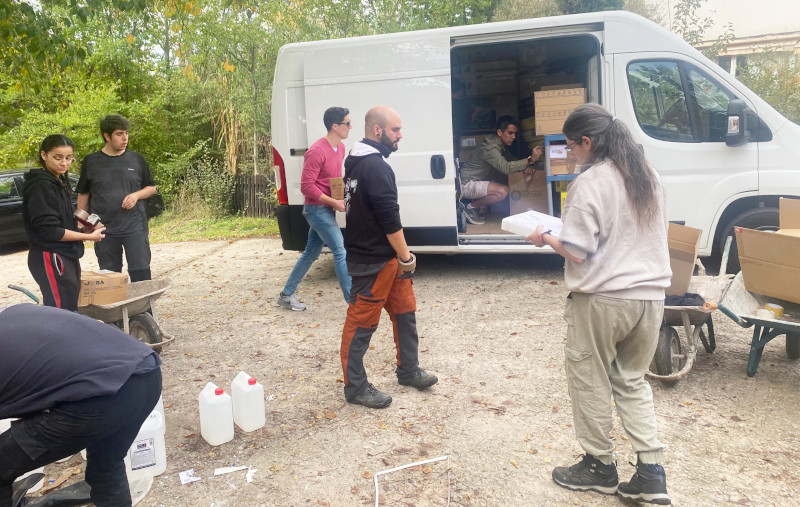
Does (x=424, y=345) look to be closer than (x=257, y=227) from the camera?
Yes

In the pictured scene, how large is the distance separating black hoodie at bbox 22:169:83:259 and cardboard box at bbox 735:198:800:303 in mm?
4628

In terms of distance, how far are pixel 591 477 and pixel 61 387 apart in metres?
2.30

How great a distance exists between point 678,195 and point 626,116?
955 millimetres

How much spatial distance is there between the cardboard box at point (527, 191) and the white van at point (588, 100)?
2.71ft

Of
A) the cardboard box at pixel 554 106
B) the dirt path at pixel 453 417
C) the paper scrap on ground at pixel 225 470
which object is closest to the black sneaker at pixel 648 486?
the dirt path at pixel 453 417

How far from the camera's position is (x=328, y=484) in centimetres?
301

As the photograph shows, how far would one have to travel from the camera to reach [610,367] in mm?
2777

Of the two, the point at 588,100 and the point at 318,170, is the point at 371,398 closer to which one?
the point at 318,170

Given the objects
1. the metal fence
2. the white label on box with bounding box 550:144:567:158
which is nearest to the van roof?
the white label on box with bounding box 550:144:567:158


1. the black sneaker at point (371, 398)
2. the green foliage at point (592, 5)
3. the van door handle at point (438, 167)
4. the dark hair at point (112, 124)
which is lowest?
the black sneaker at point (371, 398)

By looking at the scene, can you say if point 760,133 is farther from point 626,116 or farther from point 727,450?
point 727,450

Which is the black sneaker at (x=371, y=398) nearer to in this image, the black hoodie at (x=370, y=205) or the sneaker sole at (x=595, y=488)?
the black hoodie at (x=370, y=205)

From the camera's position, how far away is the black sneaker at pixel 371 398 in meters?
3.79

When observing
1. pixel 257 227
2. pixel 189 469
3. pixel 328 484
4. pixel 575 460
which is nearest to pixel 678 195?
pixel 575 460
